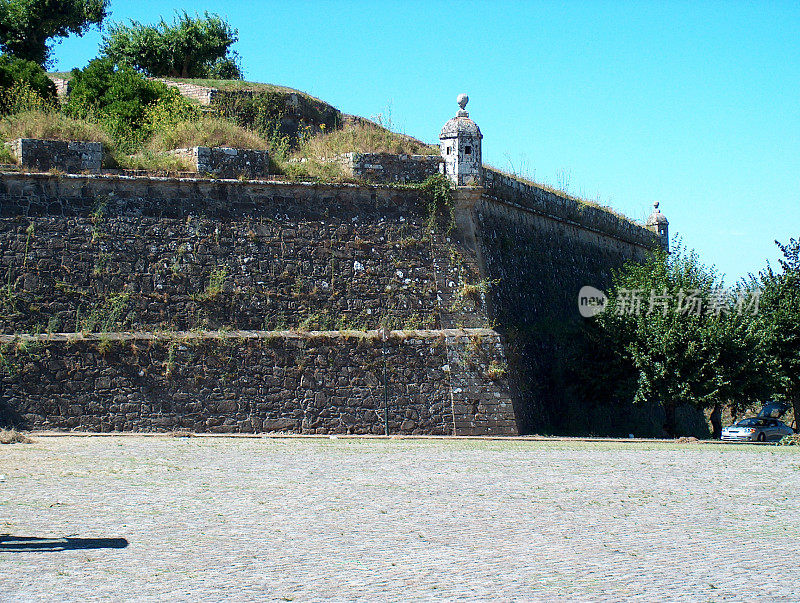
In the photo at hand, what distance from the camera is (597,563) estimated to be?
766 cm

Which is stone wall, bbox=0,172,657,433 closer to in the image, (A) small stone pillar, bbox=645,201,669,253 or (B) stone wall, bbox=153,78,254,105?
(B) stone wall, bbox=153,78,254,105

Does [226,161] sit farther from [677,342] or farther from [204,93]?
[677,342]

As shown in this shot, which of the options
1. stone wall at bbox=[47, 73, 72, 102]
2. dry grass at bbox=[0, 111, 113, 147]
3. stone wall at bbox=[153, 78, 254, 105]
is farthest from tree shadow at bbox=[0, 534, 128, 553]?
stone wall at bbox=[47, 73, 72, 102]

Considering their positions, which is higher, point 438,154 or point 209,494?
point 438,154

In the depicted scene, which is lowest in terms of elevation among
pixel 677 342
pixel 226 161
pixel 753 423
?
pixel 753 423

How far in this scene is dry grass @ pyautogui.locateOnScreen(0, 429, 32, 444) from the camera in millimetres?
15345

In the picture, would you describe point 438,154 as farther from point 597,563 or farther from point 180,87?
point 597,563

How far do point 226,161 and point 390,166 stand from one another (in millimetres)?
3578

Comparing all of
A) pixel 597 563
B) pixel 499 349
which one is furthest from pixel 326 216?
pixel 597 563

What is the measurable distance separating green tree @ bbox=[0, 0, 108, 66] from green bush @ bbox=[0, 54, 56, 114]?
31.0 ft

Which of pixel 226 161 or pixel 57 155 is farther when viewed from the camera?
pixel 226 161

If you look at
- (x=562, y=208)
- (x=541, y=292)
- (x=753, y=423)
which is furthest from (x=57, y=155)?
(x=753, y=423)

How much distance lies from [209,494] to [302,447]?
5220 mm

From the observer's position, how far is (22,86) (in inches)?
934
